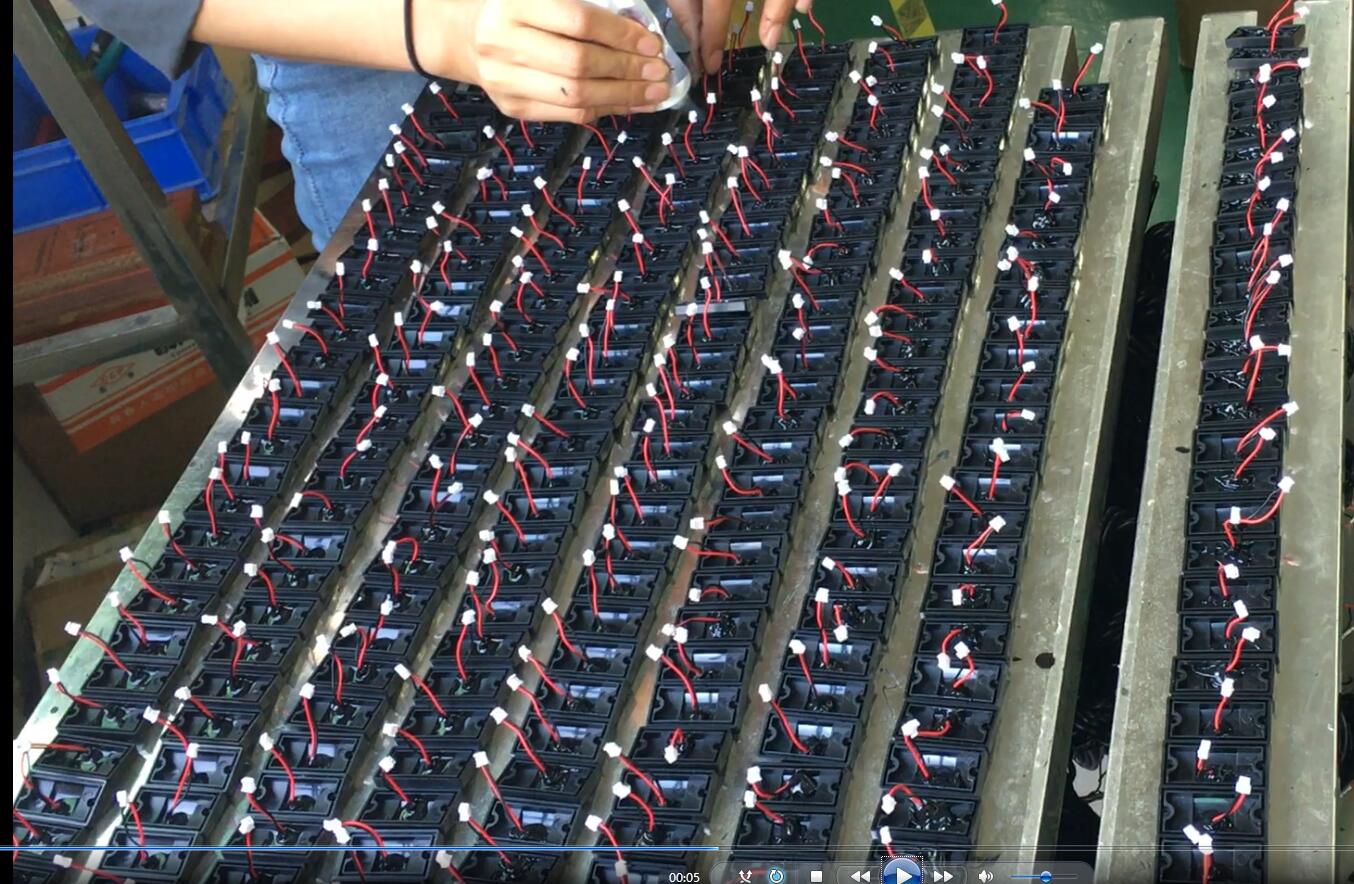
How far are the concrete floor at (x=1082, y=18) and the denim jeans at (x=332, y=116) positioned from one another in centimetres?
133

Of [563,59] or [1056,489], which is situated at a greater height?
[563,59]

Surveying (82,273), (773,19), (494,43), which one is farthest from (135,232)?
(773,19)

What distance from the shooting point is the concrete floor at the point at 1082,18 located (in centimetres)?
282

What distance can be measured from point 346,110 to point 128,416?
1278mm

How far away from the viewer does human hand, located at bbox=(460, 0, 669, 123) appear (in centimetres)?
176

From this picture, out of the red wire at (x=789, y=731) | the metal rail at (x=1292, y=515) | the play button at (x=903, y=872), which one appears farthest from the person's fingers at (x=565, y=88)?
the play button at (x=903, y=872)

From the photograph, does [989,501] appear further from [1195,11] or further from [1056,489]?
[1195,11]

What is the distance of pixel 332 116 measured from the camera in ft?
7.18

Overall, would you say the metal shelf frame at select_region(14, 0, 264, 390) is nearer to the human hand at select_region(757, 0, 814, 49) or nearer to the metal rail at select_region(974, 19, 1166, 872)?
the human hand at select_region(757, 0, 814, 49)

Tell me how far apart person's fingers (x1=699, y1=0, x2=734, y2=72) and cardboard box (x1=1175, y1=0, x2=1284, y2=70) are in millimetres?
1198

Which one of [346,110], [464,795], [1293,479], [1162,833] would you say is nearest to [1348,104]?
[1293,479]

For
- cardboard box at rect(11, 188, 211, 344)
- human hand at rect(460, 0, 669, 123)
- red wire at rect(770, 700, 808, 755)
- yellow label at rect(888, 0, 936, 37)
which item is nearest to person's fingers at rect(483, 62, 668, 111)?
human hand at rect(460, 0, 669, 123)

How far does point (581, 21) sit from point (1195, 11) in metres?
1.57

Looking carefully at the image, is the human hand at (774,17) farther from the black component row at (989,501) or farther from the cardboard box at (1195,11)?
the cardboard box at (1195,11)
